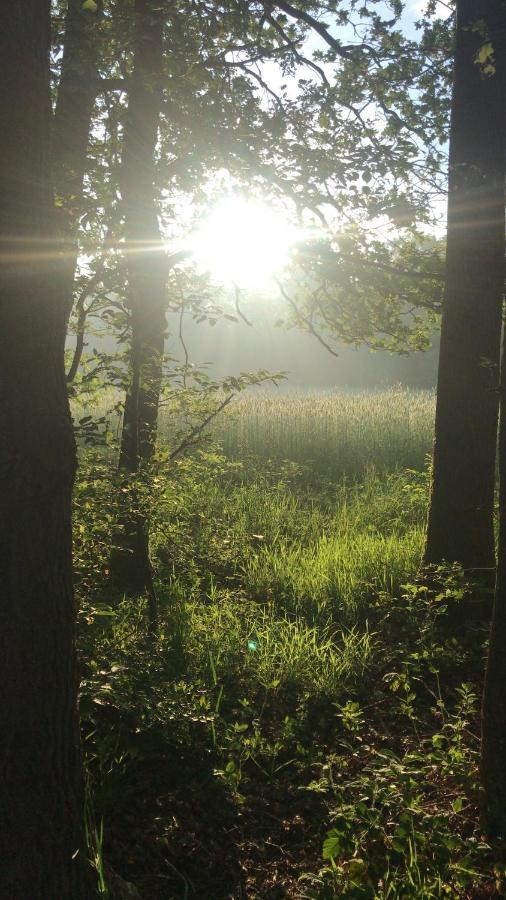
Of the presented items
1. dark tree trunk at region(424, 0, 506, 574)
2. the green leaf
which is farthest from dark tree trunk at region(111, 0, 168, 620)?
the green leaf

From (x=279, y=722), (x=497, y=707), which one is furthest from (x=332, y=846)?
(x=279, y=722)

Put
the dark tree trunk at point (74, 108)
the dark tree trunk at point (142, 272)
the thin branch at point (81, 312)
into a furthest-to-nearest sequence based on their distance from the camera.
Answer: the dark tree trunk at point (142, 272)
the dark tree trunk at point (74, 108)
the thin branch at point (81, 312)

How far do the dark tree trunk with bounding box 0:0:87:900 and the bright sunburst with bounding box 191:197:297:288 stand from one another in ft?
11.6

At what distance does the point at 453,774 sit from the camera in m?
2.94

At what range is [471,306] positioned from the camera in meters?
4.49

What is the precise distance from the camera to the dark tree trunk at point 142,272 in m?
4.57

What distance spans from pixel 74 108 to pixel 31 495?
4.39m

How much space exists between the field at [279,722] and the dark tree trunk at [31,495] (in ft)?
1.10

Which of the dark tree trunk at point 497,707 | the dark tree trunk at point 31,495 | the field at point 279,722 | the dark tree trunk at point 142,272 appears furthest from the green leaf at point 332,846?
the dark tree trunk at point 142,272

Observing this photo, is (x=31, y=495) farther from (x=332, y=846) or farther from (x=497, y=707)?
(x=497, y=707)

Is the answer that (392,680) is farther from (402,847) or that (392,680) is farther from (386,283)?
(386,283)

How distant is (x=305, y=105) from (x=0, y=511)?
597 cm

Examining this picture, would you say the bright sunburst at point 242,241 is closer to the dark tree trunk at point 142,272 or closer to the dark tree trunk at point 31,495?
the dark tree trunk at point 142,272

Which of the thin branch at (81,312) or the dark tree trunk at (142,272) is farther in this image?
Result: the dark tree trunk at (142,272)
